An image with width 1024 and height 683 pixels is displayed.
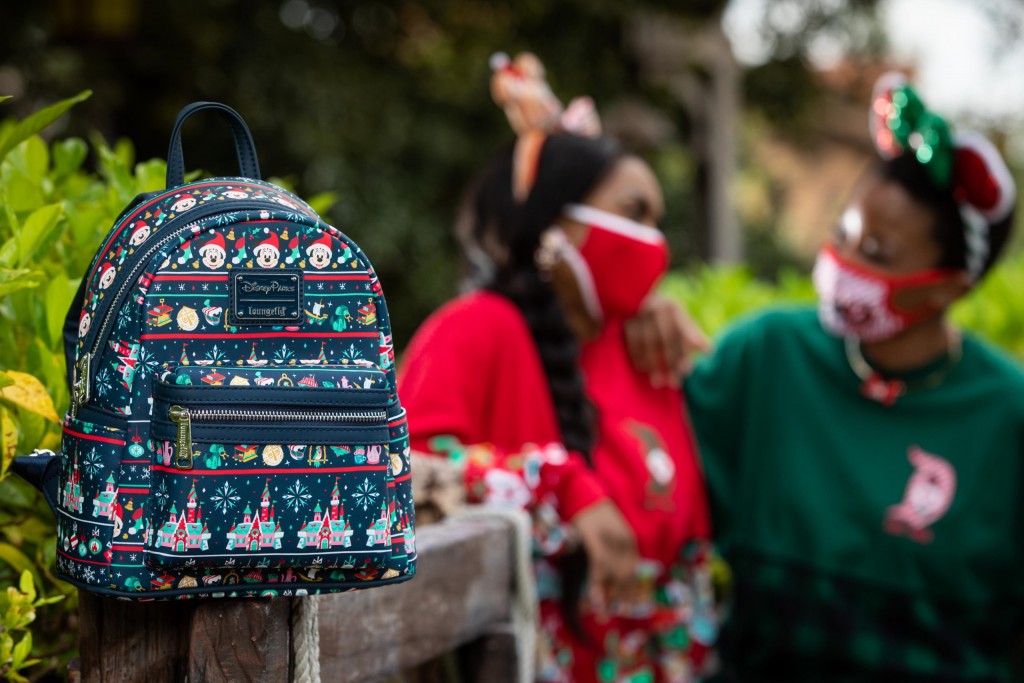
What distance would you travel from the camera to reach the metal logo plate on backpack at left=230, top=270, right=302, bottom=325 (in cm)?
138

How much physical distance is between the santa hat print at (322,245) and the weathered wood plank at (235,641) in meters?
0.43

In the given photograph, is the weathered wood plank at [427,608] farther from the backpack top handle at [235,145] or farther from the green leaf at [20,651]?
the backpack top handle at [235,145]

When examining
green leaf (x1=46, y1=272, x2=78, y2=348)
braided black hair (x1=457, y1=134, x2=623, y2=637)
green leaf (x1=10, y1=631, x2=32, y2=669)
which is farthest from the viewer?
braided black hair (x1=457, y1=134, x2=623, y2=637)

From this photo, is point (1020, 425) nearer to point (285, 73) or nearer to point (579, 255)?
point (579, 255)

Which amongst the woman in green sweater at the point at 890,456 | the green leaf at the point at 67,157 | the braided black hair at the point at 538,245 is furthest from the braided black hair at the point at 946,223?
the green leaf at the point at 67,157

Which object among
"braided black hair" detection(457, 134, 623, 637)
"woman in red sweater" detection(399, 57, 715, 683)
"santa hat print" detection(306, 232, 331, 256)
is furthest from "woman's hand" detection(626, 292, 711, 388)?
"santa hat print" detection(306, 232, 331, 256)

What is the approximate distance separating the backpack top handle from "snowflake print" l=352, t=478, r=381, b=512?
17.6 inches

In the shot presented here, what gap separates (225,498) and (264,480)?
0.16 ft

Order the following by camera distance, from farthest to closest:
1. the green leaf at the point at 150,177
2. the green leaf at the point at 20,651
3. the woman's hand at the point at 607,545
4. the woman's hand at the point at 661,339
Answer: the woman's hand at the point at 661,339, the woman's hand at the point at 607,545, the green leaf at the point at 150,177, the green leaf at the point at 20,651

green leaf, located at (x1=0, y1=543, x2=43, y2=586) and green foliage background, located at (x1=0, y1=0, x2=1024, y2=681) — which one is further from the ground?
green foliage background, located at (x1=0, y1=0, x2=1024, y2=681)

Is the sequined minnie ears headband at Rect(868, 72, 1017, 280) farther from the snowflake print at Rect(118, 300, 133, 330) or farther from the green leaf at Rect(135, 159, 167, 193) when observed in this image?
the snowflake print at Rect(118, 300, 133, 330)

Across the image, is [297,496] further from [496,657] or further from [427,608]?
[496,657]

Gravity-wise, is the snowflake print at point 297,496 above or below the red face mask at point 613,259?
below

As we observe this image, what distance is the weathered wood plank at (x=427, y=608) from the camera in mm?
1804
